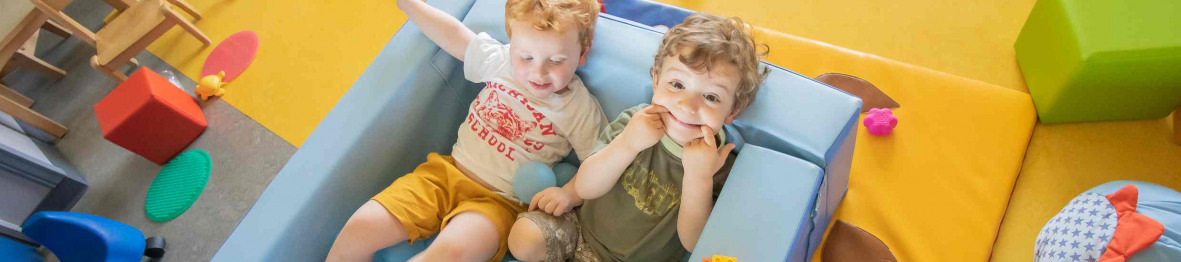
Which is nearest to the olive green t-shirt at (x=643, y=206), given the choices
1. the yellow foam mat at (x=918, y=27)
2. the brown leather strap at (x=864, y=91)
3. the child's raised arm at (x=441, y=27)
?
the child's raised arm at (x=441, y=27)

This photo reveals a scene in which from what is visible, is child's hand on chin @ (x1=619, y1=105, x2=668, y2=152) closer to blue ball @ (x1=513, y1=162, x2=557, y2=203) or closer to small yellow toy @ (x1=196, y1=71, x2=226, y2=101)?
blue ball @ (x1=513, y1=162, x2=557, y2=203)

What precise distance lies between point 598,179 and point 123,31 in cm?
204

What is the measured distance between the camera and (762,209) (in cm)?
121

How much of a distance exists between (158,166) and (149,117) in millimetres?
227

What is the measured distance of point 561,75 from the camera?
1463 mm

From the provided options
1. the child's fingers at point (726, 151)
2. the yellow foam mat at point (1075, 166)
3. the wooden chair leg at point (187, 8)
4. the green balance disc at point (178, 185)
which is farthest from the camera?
the wooden chair leg at point (187, 8)

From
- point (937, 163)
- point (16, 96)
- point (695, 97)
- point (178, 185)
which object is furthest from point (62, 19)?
point (937, 163)

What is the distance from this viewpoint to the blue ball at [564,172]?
1609 mm

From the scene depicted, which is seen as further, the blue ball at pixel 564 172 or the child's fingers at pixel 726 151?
the blue ball at pixel 564 172

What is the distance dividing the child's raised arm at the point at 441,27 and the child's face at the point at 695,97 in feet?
1.96

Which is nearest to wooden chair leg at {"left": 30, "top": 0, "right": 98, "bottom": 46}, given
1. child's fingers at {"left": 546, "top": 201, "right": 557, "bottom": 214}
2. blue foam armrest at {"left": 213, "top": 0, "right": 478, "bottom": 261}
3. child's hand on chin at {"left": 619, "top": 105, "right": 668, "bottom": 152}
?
blue foam armrest at {"left": 213, "top": 0, "right": 478, "bottom": 261}

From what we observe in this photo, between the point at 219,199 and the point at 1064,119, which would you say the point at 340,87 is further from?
the point at 1064,119

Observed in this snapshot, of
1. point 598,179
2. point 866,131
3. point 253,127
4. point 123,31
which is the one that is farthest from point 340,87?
point 866,131

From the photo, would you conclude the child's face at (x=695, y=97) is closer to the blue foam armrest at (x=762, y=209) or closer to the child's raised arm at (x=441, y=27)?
the blue foam armrest at (x=762, y=209)
